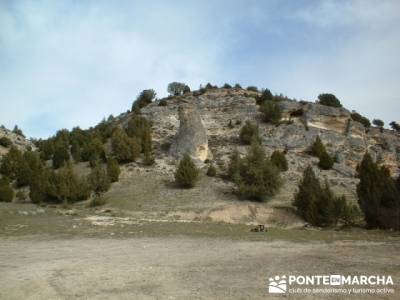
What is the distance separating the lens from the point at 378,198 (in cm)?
2400

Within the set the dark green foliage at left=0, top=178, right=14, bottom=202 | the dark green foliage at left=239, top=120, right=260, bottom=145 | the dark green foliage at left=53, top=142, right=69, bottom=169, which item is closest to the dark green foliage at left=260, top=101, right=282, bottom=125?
the dark green foliage at left=239, top=120, right=260, bottom=145

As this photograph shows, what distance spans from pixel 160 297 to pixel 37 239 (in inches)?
461

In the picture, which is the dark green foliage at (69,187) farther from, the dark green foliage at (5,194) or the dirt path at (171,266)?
the dirt path at (171,266)

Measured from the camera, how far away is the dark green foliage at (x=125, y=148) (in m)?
40.5

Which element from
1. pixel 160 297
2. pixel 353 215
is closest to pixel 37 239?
pixel 160 297

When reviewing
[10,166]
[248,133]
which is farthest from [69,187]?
[248,133]

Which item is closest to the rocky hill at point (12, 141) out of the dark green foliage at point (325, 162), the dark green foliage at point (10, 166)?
the dark green foliage at point (10, 166)

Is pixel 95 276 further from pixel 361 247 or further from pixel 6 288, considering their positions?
pixel 361 247

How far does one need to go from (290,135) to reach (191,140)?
1203cm

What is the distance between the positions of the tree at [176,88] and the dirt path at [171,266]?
53149mm

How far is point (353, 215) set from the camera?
24.4m

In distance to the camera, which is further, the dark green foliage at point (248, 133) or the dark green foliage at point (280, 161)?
the dark green foliage at point (248, 133)

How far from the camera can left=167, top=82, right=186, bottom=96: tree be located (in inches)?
2675

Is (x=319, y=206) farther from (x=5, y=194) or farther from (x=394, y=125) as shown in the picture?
(x=394, y=125)
